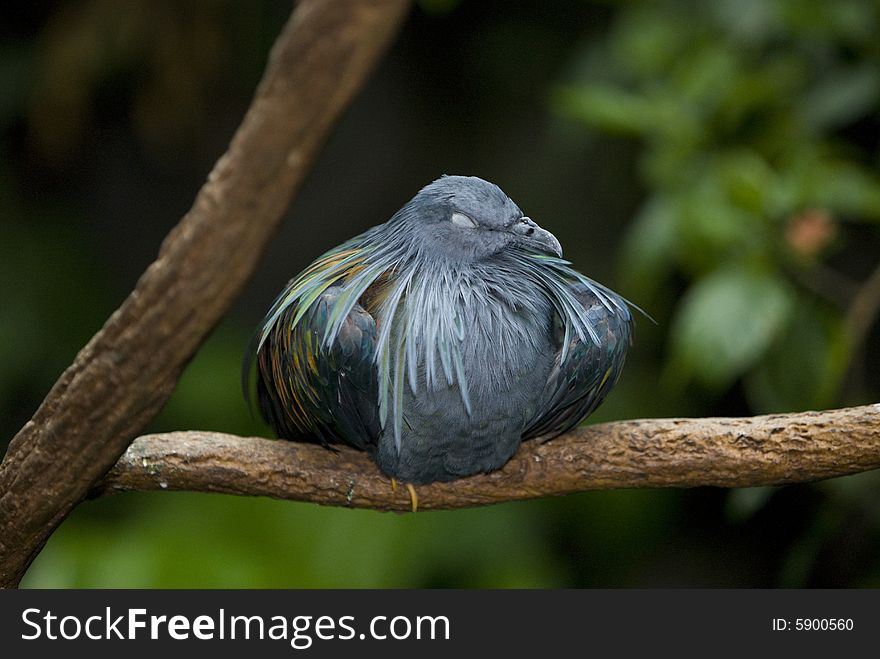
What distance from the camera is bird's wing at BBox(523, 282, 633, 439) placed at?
1.80m

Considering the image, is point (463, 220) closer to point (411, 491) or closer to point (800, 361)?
point (411, 491)

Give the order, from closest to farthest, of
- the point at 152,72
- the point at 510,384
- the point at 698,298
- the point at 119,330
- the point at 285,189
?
the point at 285,189
the point at 119,330
the point at 510,384
the point at 698,298
the point at 152,72

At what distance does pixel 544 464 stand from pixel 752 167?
1.24m

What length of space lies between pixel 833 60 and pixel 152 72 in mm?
2566

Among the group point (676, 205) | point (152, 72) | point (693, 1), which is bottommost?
point (676, 205)

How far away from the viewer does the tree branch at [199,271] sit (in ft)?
3.62

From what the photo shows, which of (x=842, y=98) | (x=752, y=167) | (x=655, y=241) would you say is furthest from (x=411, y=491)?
(x=842, y=98)

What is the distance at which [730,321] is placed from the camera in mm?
2539

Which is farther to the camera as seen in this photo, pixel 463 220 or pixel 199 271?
pixel 463 220

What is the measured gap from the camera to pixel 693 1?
122 inches

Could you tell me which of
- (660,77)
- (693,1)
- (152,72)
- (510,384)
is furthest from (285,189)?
(152,72)

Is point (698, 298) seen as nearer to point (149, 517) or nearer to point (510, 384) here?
point (510, 384)

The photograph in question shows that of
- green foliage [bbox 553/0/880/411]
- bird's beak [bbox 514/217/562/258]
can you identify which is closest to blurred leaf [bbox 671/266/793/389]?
green foliage [bbox 553/0/880/411]

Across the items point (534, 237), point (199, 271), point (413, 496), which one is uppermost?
point (534, 237)
